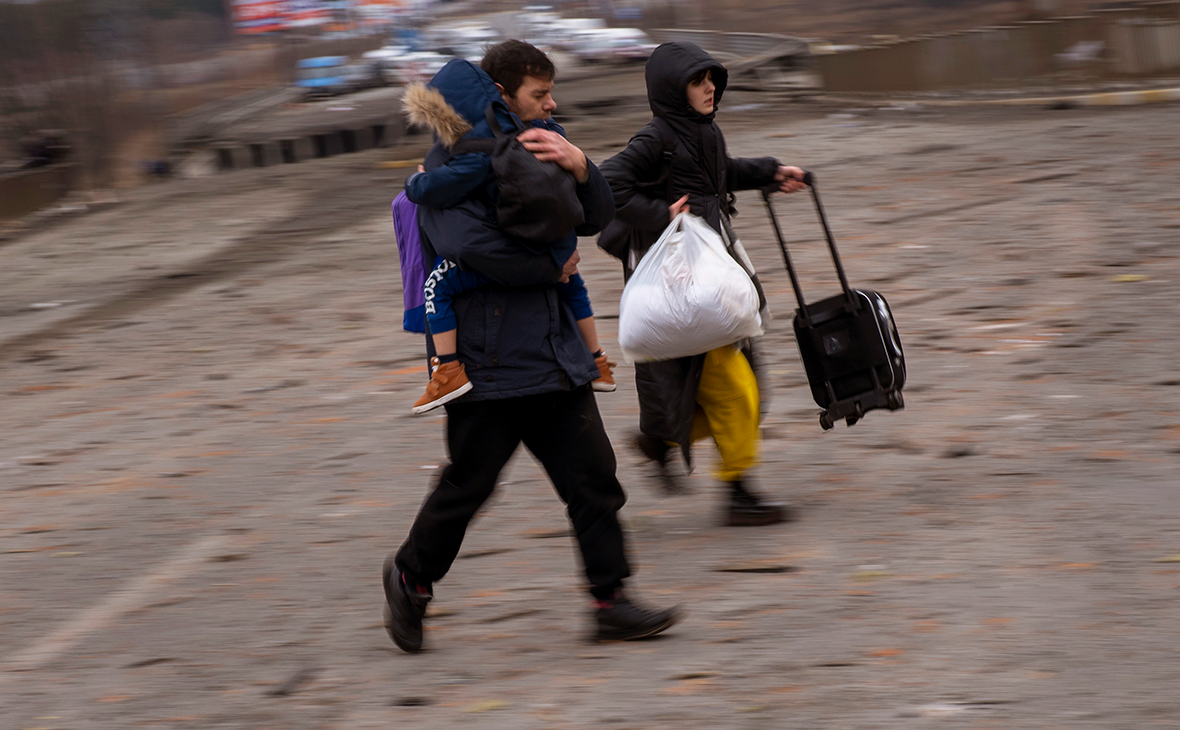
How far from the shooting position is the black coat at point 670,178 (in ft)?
14.7

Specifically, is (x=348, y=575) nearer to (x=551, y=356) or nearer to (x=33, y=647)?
(x=33, y=647)

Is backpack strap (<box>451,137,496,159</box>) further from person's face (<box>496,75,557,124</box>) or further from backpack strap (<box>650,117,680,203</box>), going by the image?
backpack strap (<box>650,117,680,203</box>)

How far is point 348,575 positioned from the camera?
462 cm

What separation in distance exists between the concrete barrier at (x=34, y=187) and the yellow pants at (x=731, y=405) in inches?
612

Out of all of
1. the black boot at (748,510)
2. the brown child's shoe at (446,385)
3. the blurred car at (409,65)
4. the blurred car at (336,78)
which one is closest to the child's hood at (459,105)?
the brown child's shoe at (446,385)

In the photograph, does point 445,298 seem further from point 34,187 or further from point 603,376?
point 34,187

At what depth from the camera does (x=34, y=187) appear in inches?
767

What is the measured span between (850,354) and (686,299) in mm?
744

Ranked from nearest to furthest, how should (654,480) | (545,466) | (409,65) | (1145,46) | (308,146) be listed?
(545,466) → (654,480) → (308,146) → (1145,46) → (409,65)

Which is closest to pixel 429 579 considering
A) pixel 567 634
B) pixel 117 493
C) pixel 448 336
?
pixel 567 634

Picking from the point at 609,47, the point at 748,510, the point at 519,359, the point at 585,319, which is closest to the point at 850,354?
the point at 748,510

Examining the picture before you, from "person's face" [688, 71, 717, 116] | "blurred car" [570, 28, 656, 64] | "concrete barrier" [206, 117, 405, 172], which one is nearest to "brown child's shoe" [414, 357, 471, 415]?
"person's face" [688, 71, 717, 116]

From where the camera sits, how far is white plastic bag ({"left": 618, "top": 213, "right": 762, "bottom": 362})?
4.30 m

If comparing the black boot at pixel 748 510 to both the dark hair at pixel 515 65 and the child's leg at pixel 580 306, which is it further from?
the dark hair at pixel 515 65
